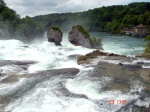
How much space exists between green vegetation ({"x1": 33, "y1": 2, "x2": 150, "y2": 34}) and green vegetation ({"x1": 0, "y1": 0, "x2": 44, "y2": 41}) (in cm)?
4264

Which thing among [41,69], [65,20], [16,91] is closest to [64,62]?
[41,69]

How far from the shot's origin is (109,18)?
130m

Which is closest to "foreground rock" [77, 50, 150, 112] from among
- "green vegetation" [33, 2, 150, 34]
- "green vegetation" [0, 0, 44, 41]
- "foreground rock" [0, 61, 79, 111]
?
"foreground rock" [0, 61, 79, 111]

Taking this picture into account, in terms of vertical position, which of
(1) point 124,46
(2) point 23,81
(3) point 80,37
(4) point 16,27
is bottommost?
(1) point 124,46

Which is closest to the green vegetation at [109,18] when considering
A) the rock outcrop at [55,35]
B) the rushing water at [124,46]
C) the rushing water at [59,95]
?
the rushing water at [124,46]

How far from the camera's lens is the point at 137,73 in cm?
2520

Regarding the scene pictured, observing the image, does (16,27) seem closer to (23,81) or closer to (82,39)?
(82,39)

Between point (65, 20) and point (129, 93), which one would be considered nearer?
point (129, 93)

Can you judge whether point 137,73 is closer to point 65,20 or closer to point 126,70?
point 126,70

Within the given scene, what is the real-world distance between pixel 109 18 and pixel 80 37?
272 ft

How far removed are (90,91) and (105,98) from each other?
184cm

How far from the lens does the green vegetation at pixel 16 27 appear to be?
63.2m

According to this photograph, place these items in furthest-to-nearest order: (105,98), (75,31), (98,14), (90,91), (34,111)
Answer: (98,14) → (75,31) → (90,91) → (105,98) → (34,111)

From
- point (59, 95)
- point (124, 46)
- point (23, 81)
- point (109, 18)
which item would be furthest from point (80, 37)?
point (109, 18)
